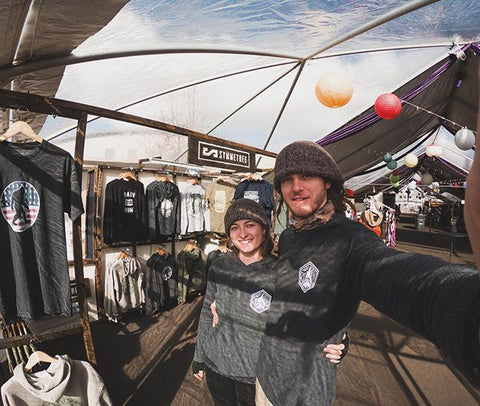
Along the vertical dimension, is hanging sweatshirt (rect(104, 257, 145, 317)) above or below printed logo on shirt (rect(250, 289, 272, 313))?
below

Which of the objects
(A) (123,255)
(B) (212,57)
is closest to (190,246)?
(A) (123,255)

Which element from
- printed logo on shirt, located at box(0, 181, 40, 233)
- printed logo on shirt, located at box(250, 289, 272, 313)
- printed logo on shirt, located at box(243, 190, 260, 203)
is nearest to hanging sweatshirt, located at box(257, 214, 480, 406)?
printed logo on shirt, located at box(250, 289, 272, 313)

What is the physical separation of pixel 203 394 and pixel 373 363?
8.04ft

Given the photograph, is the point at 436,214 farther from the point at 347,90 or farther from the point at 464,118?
the point at 347,90

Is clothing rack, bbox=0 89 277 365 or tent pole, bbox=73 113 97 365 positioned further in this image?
tent pole, bbox=73 113 97 365

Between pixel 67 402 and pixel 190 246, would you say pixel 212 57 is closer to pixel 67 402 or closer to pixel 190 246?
pixel 67 402

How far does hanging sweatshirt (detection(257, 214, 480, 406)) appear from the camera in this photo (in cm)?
62

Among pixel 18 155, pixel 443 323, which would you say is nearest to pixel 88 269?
pixel 18 155

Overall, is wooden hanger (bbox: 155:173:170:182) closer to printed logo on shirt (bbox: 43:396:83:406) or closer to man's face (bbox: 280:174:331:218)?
printed logo on shirt (bbox: 43:396:83:406)

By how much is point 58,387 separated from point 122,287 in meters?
3.13

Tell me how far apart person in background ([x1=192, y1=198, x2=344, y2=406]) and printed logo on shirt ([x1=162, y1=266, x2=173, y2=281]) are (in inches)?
136

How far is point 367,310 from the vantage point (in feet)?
19.2

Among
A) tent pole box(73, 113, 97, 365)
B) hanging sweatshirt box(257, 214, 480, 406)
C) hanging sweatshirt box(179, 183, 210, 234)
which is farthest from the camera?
hanging sweatshirt box(179, 183, 210, 234)

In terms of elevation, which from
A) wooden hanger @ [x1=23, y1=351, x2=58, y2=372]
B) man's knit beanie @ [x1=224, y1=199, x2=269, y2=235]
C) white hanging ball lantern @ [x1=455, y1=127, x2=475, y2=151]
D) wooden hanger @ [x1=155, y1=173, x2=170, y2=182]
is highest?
white hanging ball lantern @ [x1=455, y1=127, x2=475, y2=151]
